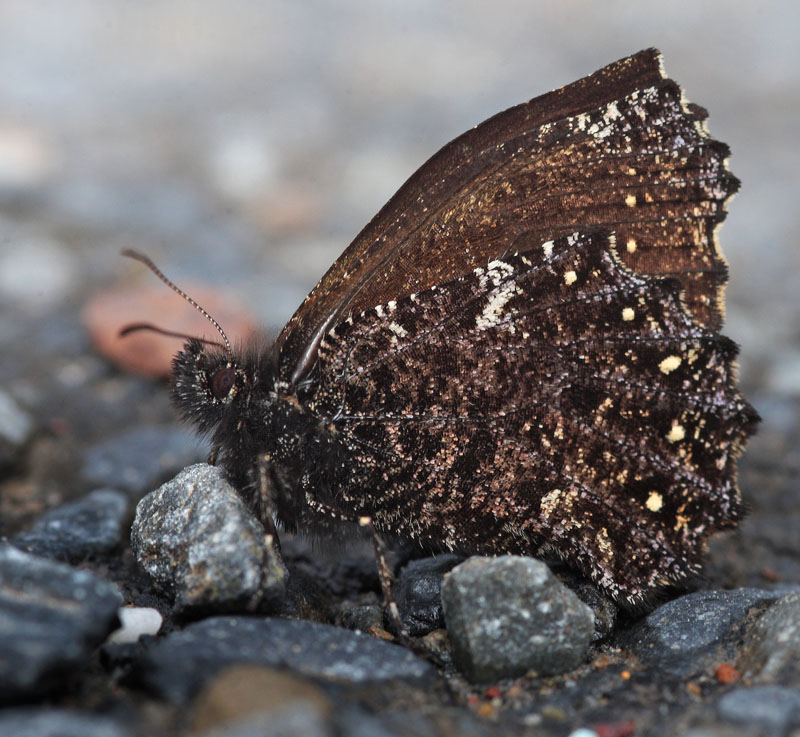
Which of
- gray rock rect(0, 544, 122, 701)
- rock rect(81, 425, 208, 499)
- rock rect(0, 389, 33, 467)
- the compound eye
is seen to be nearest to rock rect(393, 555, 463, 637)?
the compound eye

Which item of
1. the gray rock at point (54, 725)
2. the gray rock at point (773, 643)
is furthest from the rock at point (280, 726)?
the gray rock at point (773, 643)

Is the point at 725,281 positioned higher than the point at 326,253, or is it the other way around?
the point at 326,253

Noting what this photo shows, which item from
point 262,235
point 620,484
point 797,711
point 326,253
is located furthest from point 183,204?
point 797,711

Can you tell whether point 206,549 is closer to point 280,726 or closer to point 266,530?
point 266,530

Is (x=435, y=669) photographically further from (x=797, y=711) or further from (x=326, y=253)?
(x=326, y=253)

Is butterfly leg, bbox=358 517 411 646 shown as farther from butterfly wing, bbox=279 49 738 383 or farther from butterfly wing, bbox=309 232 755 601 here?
butterfly wing, bbox=279 49 738 383

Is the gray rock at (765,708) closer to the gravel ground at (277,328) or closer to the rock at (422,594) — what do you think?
the gravel ground at (277,328)

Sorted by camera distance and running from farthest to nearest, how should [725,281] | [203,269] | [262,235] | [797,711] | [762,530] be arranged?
[262,235] → [203,269] → [762,530] → [725,281] → [797,711]

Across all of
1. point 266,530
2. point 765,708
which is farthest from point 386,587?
point 765,708
